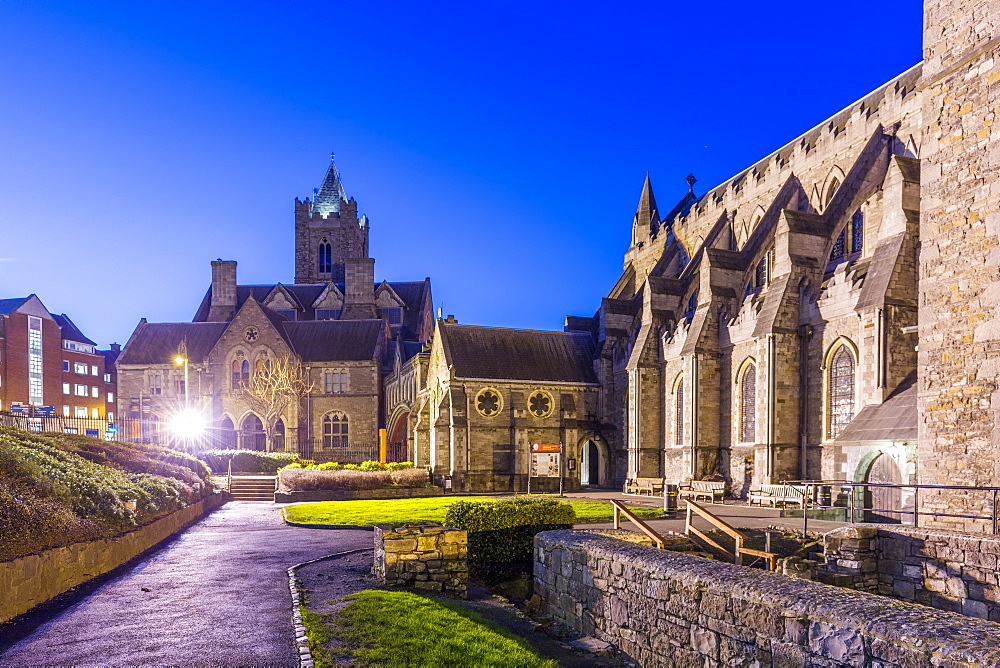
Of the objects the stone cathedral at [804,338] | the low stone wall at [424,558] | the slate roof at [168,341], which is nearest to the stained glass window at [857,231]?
the stone cathedral at [804,338]

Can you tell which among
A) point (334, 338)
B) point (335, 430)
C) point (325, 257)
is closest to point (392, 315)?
point (334, 338)

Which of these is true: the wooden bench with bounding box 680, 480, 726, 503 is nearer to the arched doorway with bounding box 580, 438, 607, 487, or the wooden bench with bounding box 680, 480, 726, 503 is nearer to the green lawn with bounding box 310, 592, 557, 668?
the arched doorway with bounding box 580, 438, 607, 487

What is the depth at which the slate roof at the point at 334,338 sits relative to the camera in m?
57.0

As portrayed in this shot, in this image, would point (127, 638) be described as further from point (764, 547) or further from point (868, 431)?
point (868, 431)

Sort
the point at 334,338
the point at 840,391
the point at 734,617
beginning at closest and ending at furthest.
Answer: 1. the point at 734,617
2. the point at 840,391
3. the point at 334,338

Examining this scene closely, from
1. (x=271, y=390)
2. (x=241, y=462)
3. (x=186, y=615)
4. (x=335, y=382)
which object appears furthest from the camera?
(x=335, y=382)

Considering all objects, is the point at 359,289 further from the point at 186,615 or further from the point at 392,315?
the point at 186,615

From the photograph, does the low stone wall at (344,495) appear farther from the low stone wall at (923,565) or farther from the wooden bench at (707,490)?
the low stone wall at (923,565)

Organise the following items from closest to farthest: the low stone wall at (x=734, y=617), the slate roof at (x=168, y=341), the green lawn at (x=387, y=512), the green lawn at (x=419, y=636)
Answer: the low stone wall at (x=734, y=617) < the green lawn at (x=419, y=636) < the green lawn at (x=387, y=512) < the slate roof at (x=168, y=341)

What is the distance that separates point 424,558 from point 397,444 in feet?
143

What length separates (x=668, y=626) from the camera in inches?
318

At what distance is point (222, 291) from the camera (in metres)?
66.6

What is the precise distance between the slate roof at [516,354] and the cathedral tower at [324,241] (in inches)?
1633

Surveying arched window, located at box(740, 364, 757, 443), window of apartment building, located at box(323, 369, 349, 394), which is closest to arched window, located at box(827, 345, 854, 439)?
arched window, located at box(740, 364, 757, 443)
